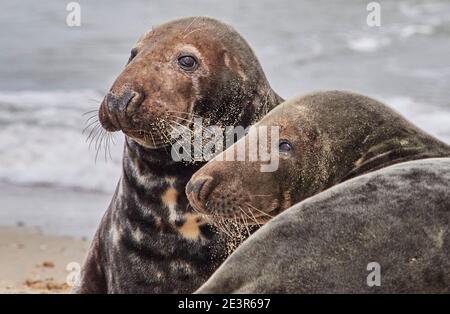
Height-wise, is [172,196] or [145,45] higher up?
[145,45]

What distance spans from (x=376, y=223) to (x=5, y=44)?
15884 mm

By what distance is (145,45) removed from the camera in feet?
17.5

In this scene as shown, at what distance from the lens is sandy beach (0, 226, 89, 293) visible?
23.9 ft

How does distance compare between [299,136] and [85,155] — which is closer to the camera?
[299,136]

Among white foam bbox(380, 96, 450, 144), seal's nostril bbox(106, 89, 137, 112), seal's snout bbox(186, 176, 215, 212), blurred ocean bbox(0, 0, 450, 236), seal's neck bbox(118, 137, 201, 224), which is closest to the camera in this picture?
seal's snout bbox(186, 176, 215, 212)

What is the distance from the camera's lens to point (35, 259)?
8203mm

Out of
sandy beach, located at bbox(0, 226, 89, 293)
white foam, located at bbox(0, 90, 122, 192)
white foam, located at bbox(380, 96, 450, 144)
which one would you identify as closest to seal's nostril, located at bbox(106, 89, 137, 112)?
sandy beach, located at bbox(0, 226, 89, 293)

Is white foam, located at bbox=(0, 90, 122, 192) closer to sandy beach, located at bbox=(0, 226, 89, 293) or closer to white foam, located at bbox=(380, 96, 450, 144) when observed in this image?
sandy beach, located at bbox=(0, 226, 89, 293)

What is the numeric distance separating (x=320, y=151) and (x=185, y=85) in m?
0.83

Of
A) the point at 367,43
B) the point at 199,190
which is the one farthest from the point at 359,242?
the point at 367,43
